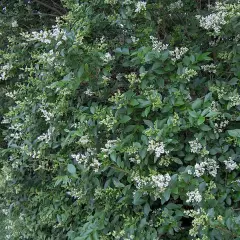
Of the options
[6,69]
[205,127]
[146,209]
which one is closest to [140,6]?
[205,127]

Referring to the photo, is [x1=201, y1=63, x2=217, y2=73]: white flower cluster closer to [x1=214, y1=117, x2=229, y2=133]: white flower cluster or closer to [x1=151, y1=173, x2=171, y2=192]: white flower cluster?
[x1=214, y1=117, x2=229, y2=133]: white flower cluster

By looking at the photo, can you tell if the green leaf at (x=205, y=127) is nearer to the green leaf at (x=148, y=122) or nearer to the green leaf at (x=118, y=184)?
the green leaf at (x=148, y=122)

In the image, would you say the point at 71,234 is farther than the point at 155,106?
Yes

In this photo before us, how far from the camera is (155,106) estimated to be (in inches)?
90.2

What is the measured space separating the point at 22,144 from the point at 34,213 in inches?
24.9

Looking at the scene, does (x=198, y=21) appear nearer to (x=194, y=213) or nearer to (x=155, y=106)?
(x=155, y=106)

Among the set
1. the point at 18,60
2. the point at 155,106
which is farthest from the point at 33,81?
the point at 155,106

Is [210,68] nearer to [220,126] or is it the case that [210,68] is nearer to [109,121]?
[220,126]

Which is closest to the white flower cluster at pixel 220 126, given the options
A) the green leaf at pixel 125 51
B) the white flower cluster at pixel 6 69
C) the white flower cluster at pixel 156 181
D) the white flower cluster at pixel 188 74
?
the white flower cluster at pixel 188 74

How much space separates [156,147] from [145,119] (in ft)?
1.05

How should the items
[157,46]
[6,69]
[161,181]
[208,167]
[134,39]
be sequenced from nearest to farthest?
[161,181]
[208,167]
[157,46]
[134,39]
[6,69]

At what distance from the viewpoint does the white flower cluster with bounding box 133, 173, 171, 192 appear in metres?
2.13

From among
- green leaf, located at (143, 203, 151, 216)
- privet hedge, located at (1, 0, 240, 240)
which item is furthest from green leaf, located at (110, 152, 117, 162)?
green leaf, located at (143, 203, 151, 216)

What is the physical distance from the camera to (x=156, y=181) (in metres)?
2.14
